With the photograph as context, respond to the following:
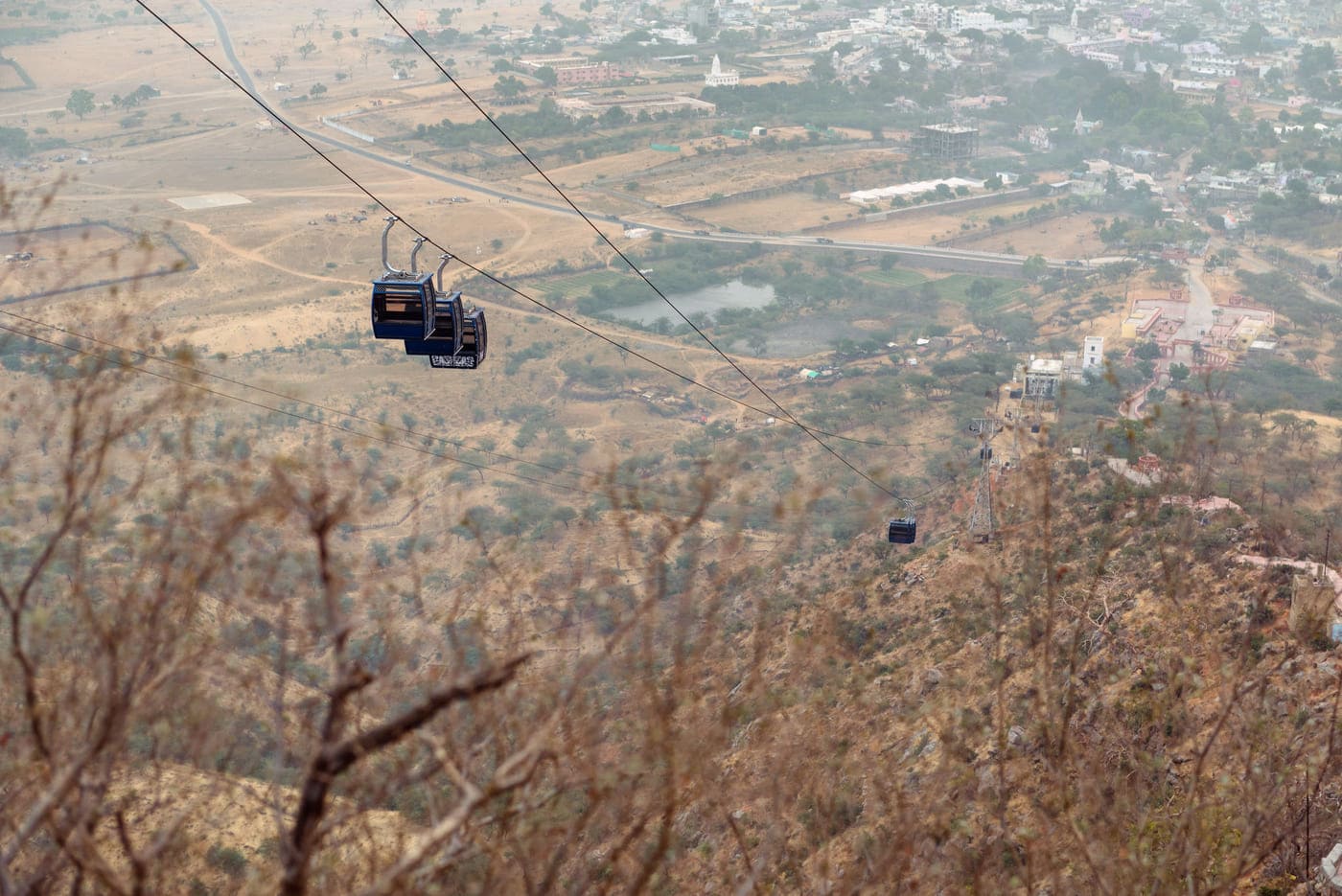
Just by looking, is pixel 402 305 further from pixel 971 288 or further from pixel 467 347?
pixel 971 288

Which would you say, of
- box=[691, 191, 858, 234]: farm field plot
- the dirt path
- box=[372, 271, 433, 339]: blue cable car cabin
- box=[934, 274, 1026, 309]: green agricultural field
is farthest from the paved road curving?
box=[372, 271, 433, 339]: blue cable car cabin

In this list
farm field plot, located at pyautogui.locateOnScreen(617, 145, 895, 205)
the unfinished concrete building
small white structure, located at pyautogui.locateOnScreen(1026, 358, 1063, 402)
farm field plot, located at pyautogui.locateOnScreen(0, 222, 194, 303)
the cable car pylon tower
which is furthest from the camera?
the unfinished concrete building

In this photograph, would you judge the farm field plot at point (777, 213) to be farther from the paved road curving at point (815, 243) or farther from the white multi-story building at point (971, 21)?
the white multi-story building at point (971, 21)

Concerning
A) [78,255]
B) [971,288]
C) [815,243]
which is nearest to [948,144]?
[815,243]

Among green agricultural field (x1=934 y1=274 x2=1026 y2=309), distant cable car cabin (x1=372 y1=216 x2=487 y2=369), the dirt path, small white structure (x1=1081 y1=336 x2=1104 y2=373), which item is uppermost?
distant cable car cabin (x1=372 y1=216 x2=487 y2=369)

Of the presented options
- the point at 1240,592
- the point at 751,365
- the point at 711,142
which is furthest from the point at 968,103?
the point at 1240,592

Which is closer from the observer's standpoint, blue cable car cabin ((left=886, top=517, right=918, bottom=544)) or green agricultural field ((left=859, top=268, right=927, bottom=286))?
blue cable car cabin ((left=886, top=517, right=918, bottom=544))

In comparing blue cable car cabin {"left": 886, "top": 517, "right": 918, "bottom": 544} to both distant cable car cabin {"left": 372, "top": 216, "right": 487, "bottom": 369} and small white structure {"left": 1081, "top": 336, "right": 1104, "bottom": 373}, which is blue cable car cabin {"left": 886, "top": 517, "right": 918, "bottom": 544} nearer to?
distant cable car cabin {"left": 372, "top": 216, "right": 487, "bottom": 369}

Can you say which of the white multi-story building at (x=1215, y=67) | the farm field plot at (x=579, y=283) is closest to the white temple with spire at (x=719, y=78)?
the farm field plot at (x=579, y=283)
